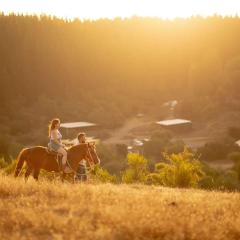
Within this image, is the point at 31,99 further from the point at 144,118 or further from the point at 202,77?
the point at 202,77

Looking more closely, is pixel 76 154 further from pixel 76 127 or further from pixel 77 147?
pixel 76 127

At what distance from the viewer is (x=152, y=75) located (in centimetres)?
12712

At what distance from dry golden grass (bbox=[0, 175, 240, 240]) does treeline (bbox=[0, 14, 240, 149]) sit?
74558 mm

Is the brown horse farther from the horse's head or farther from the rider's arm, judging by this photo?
the rider's arm

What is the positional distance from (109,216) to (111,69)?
118m

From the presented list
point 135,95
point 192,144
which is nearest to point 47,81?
point 135,95

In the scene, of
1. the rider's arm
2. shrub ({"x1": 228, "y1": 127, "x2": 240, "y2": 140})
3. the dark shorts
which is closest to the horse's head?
the dark shorts

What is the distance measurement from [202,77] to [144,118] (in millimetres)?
25922

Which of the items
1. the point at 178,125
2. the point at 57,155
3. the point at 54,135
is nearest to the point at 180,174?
the point at 57,155

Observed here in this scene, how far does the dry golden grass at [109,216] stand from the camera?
8633mm

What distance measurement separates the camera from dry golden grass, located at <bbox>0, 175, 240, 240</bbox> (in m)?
8.63

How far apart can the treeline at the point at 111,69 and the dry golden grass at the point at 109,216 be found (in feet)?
245

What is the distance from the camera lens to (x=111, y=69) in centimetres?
12644

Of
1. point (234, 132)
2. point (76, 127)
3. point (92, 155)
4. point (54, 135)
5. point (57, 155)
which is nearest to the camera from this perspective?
point (54, 135)
